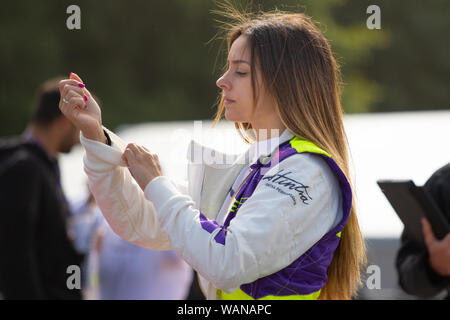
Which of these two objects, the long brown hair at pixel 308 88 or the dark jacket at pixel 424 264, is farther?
the dark jacket at pixel 424 264

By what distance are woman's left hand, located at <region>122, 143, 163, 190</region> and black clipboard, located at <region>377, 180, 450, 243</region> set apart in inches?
34.2

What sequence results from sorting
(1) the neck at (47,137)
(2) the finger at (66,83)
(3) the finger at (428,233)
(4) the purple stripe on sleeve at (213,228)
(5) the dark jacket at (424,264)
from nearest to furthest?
(4) the purple stripe on sleeve at (213,228), (2) the finger at (66,83), (3) the finger at (428,233), (5) the dark jacket at (424,264), (1) the neck at (47,137)

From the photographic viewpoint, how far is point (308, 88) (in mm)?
2223

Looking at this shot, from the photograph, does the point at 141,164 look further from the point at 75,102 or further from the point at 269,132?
the point at 269,132

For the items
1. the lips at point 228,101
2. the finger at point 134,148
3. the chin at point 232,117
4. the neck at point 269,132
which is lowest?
the finger at point 134,148

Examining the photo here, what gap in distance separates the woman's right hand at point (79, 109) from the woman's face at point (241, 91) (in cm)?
43

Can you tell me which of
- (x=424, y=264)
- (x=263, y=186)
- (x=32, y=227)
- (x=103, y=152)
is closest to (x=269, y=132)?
(x=263, y=186)

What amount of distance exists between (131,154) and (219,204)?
→ 37cm

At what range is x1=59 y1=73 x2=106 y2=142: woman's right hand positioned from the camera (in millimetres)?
2254

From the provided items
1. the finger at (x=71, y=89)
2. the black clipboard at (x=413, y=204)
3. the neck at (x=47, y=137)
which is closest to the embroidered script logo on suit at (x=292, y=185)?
the black clipboard at (x=413, y=204)

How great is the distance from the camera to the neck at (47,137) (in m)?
4.50

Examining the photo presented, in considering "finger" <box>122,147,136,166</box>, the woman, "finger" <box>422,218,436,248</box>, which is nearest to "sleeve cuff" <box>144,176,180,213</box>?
the woman

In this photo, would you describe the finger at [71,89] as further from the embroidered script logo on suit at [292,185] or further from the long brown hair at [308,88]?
the embroidered script logo on suit at [292,185]
